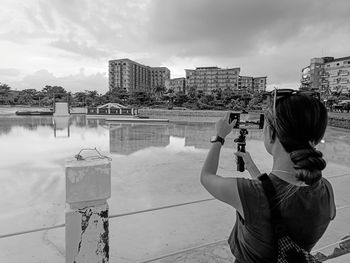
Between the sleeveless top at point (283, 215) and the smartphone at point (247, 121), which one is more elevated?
the smartphone at point (247, 121)

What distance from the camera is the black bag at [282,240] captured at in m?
0.72

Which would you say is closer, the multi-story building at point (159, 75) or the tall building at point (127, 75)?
the tall building at point (127, 75)

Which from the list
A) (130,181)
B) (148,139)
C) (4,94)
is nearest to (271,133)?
(130,181)

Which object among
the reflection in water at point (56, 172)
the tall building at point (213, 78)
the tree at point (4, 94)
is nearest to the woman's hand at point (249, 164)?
the reflection in water at point (56, 172)

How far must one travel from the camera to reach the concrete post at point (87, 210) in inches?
48.4

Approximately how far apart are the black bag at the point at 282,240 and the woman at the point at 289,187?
0.04ft

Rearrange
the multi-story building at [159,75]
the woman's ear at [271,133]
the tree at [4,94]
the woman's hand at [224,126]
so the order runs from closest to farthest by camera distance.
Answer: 1. the woman's ear at [271,133]
2. the woman's hand at [224,126]
3. the tree at [4,94]
4. the multi-story building at [159,75]

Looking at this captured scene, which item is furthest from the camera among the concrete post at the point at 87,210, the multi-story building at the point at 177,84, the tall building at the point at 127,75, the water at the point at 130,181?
the multi-story building at the point at 177,84

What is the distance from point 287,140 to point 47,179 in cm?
430

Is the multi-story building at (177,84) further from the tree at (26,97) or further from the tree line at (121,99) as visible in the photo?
the tree at (26,97)

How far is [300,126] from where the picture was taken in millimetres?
764

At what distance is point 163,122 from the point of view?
18.3 meters

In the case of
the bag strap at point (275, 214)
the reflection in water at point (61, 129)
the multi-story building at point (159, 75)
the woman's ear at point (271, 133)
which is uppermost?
the multi-story building at point (159, 75)

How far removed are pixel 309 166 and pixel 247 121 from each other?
47 cm
